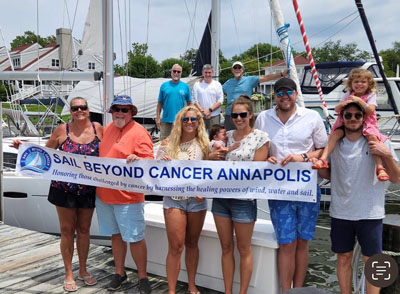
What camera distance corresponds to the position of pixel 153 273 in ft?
14.2

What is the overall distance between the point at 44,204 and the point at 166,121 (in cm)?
258

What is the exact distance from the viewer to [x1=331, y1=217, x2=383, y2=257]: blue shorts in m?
3.08

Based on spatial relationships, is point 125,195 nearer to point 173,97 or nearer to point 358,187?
point 358,187

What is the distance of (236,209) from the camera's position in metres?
3.39

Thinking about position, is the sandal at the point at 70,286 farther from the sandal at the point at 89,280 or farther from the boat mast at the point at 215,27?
the boat mast at the point at 215,27

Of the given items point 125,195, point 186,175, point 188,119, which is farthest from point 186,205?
point 188,119

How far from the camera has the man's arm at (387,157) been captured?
296 centimetres

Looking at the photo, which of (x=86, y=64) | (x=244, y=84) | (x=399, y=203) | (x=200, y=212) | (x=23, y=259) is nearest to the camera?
(x=200, y=212)

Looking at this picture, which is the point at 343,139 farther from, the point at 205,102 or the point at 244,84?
the point at 205,102

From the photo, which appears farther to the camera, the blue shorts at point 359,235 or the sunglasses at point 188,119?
the sunglasses at point 188,119

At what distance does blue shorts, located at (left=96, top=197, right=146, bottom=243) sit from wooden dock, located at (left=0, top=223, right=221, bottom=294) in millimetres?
662

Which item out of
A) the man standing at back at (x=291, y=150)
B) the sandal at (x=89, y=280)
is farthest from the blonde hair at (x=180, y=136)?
the sandal at (x=89, y=280)

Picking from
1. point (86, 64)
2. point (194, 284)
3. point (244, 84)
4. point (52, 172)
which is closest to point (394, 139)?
point (244, 84)

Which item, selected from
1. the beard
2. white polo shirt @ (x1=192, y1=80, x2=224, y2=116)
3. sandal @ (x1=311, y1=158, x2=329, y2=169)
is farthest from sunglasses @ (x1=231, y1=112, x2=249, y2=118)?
white polo shirt @ (x1=192, y1=80, x2=224, y2=116)
